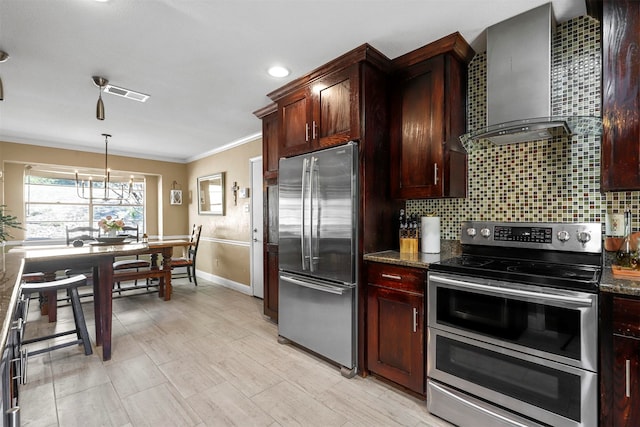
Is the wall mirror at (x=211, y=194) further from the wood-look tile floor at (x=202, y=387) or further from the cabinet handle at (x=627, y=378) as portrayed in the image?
the cabinet handle at (x=627, y=378)

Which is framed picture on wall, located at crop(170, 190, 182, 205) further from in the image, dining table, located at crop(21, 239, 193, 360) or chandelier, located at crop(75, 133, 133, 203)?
dining table, located at crop(21, 239, 193, 360)

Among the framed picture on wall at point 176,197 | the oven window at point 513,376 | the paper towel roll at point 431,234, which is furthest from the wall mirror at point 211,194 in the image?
the oven window at point 513,376

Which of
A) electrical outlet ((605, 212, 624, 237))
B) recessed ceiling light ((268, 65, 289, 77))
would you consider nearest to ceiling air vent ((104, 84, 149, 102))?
recessed ceiling light ((268, 65, 289, 77))

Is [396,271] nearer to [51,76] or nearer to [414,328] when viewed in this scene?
[414,328]

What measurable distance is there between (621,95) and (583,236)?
0.77m

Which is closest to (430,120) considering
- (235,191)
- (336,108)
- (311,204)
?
(336,108)

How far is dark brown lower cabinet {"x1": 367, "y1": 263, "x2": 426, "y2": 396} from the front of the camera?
197 centimetres

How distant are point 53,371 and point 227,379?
55.9 inches

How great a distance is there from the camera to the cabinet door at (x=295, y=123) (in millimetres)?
2682

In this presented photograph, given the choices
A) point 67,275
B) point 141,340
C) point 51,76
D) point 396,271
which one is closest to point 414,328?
point 396,271

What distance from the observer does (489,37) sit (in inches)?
78.8

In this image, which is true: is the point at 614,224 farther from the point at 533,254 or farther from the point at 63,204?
the point at 63,204

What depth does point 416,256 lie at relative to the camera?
215 cm

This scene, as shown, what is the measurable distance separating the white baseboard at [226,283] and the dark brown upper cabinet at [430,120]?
10.6 feet
